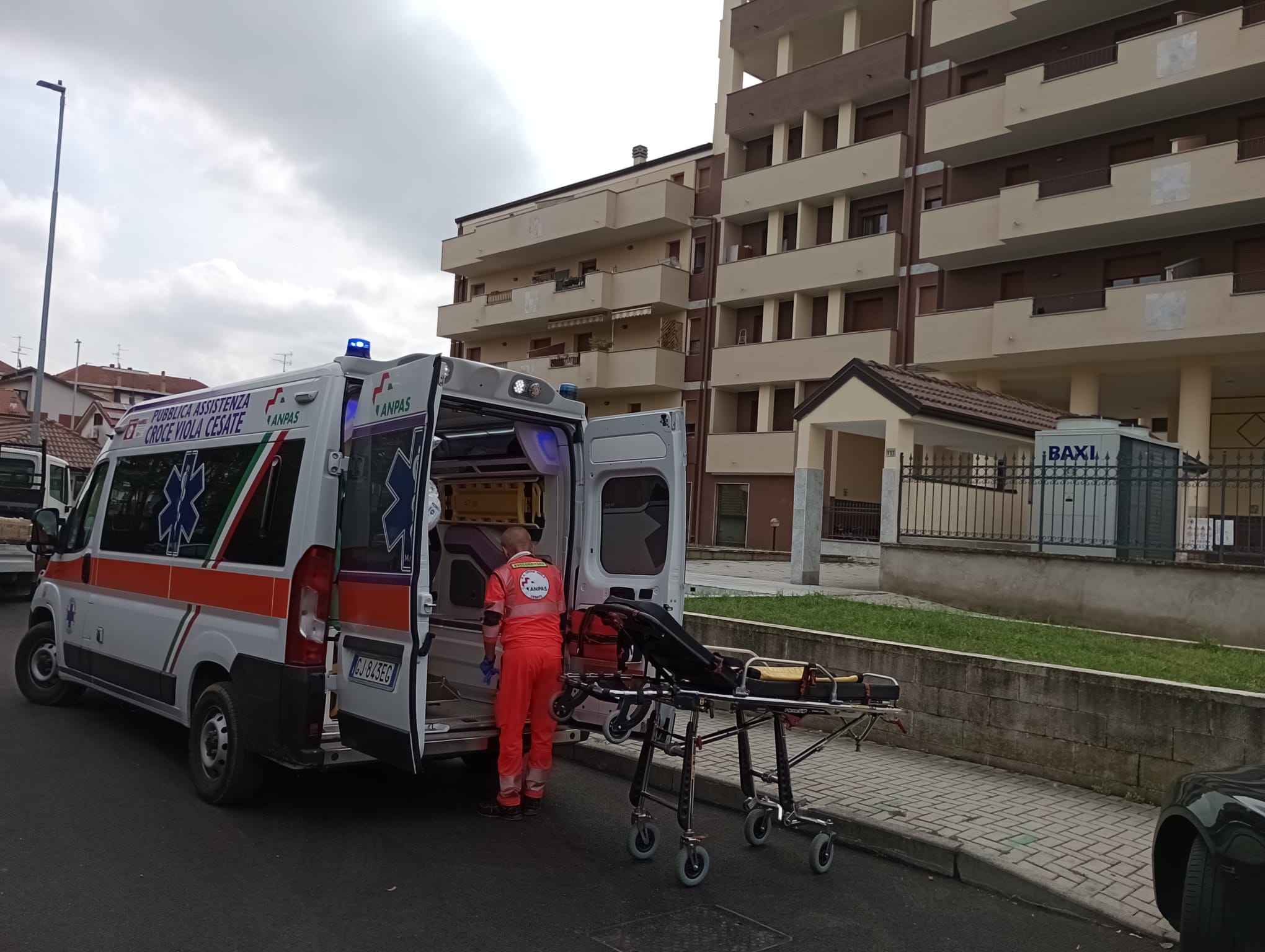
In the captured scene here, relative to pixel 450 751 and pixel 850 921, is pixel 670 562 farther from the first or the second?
pixel 850 921

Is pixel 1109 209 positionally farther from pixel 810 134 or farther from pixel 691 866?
pixel 691 866

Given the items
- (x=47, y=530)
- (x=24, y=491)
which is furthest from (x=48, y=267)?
(x=47, y=530)

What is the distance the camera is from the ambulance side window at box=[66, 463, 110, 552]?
7969mm

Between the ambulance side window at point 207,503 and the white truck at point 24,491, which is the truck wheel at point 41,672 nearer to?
the ambulance side window at point 207,503

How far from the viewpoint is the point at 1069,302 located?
78.8 ft

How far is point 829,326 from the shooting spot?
29781mm

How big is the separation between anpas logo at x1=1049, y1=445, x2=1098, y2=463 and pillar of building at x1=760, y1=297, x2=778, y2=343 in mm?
19189

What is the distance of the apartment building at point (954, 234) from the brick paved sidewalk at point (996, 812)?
808 centimetres

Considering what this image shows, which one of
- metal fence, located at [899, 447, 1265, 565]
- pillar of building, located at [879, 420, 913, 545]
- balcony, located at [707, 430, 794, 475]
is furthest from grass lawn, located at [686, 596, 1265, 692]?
balcony, located at [707, 430, 794, 475]

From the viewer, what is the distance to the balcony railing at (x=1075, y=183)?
921 inches

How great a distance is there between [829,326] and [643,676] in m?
25.7

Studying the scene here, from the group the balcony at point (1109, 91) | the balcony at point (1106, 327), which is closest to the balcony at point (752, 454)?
the balcony at point (1106, 327)

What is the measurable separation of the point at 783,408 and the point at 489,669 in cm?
2627

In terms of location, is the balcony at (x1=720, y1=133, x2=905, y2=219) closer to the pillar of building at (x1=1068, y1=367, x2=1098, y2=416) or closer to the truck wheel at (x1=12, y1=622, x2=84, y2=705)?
the pillar of building at (x1=1068, y1=367, x2=1098, y2=416)
